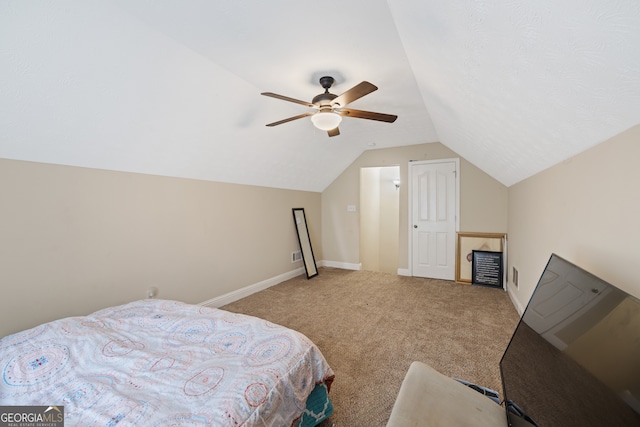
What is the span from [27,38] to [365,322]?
3505 mm

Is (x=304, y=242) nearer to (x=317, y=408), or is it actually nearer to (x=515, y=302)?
(x=515, y=302)

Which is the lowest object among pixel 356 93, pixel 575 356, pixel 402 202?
pixel 575 356

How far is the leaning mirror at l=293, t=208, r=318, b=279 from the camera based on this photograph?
4.88 m

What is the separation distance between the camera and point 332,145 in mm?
4312

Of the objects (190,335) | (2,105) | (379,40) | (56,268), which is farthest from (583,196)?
(56,268)

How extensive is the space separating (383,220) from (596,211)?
529 cm

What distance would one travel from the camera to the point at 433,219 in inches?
184

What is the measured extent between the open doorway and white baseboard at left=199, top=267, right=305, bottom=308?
6.99ft

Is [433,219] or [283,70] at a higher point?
[283,70]

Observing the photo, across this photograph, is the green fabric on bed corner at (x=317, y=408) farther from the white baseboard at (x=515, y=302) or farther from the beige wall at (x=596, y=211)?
the white baseboard at (x=515, y=302)

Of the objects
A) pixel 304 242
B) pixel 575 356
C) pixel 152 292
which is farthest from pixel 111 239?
pixel 575 356

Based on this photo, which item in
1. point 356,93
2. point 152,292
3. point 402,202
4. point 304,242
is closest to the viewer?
point 356,93

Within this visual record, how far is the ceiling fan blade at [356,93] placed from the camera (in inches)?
78.3

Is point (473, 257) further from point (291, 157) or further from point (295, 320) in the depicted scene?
point (291, 157)
